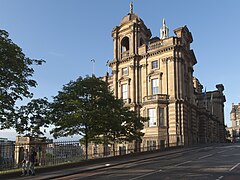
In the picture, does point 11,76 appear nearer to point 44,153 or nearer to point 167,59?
point 44,153

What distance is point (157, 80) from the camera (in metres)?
47.6

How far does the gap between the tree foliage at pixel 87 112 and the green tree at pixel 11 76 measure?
5.81m

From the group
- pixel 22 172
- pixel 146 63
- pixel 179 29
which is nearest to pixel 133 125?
pixel 22 172

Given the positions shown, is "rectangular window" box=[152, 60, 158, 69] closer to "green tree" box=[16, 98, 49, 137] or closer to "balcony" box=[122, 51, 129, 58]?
"balcony" box=[122, 51, 129, 58]

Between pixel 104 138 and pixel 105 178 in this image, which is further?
pixel 104 138

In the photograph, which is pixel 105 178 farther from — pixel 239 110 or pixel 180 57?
pixel 239 110

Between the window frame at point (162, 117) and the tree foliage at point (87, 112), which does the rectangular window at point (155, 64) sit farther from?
the tree foliage at point (87, 112)

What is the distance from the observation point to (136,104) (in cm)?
4800

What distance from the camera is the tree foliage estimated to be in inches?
955

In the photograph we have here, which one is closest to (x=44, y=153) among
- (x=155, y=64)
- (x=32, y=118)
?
(x=32, y=118)

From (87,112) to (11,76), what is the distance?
8613 mm

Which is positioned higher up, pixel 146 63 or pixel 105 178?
pixel 146 63

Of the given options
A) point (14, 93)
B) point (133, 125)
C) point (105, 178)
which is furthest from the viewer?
point (133, 125)

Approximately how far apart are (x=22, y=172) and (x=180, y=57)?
3425cm
